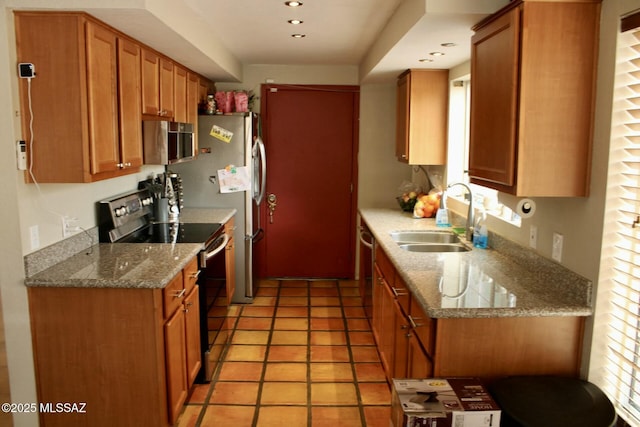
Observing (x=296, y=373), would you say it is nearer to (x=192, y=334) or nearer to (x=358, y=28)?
(x=192, y=334)

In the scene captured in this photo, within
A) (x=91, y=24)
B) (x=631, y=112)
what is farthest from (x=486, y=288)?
(x=91, y=24)

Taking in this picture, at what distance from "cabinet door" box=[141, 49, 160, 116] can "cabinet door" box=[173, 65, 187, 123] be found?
0.37 m

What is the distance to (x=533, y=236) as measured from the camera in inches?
102

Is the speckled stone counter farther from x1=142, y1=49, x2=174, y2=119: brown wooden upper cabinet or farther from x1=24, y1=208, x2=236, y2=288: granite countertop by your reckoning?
x1=142, y1=49, x2=174, y2=119: brown wooden upper cabinet

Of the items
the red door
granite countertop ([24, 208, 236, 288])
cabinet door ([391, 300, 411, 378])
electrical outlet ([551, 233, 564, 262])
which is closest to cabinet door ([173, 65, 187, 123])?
granite countertop ([24, 208, 236, 288])

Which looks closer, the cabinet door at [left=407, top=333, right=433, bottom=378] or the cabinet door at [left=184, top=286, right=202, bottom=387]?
the cabinet door at [left=407, top=333, right=433, bottom=378]

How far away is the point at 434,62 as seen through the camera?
3771 millimetres

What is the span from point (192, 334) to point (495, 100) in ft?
6.69

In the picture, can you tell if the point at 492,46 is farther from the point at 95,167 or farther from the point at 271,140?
the point at 271,140

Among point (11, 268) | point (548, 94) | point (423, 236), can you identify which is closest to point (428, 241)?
point (423, 236)

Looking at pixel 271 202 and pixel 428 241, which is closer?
pixel 428 241

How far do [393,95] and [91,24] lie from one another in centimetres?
349

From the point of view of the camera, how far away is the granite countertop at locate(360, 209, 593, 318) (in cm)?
205

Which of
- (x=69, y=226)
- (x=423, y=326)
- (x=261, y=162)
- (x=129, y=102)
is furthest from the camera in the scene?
(x=261, y=162)
